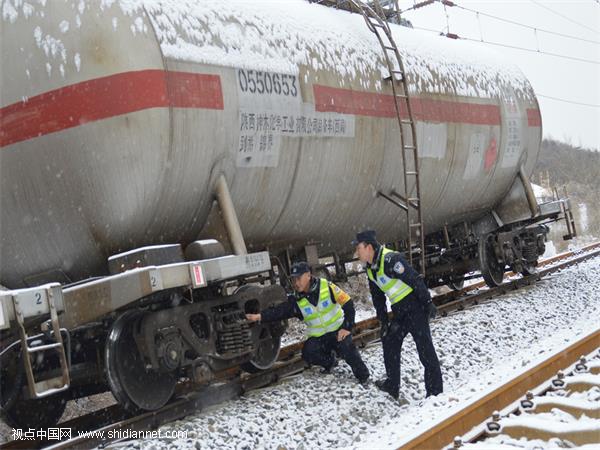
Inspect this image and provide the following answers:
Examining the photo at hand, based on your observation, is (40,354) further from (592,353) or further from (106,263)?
(592,353)

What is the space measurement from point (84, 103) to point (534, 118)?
8.11 m

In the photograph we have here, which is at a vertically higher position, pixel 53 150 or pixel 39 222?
pixel 53 150

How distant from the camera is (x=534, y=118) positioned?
37.8 feet

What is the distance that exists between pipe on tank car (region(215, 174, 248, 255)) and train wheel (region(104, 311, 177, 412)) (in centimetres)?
103

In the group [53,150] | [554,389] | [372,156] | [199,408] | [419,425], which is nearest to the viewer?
[419,425]

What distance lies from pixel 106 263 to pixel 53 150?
1073 millimetres

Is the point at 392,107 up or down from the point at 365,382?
up

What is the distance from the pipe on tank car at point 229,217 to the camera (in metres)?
6.29

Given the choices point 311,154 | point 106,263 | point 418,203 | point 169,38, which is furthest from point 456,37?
point 106,263

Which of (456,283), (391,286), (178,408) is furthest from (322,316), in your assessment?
(456,283)

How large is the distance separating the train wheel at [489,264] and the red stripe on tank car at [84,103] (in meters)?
6.86

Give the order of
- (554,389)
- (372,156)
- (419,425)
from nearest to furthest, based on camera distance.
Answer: (419,425)
(554,389)
(372,156)

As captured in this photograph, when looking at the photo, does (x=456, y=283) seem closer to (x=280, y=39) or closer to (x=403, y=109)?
(x=403, y=109)

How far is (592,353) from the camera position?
5680mm
